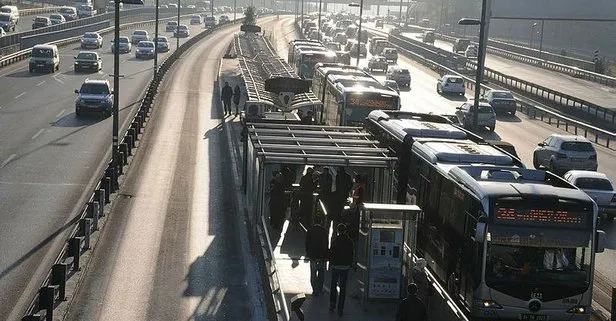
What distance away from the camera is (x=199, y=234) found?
26250 millimetres

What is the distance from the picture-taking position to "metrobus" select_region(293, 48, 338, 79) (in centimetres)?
6575

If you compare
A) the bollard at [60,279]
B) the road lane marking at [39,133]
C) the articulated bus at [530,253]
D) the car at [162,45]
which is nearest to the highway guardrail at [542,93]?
the car at [162,45]

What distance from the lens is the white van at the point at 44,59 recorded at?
68375mm

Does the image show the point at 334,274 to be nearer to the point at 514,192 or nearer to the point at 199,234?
the point at 514,192

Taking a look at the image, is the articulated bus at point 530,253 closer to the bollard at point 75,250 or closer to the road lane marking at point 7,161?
the bollard at point 75,250

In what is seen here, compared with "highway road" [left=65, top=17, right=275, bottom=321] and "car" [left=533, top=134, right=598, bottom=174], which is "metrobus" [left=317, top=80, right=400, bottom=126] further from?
"car" [left=533, top=134, right=598, bottom=174]

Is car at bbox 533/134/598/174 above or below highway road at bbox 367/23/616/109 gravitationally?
above

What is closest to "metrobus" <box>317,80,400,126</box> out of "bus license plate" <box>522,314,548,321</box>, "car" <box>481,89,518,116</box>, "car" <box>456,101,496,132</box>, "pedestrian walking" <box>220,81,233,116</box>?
"pedestrian walking" <box>220,81,233,116</box>

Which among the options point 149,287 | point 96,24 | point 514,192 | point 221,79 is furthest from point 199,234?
point 96,24

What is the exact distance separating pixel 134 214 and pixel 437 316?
11.5 m

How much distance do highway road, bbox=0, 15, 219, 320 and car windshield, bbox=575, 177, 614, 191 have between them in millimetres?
13846

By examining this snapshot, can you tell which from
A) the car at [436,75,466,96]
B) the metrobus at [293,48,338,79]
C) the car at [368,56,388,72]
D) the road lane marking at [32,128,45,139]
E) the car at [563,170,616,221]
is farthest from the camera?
the car at [368,56,388,72]

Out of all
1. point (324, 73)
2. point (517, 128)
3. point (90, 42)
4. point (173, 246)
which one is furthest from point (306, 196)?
point (90, 42)

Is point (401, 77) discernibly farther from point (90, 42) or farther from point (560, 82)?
point (90, 42)
